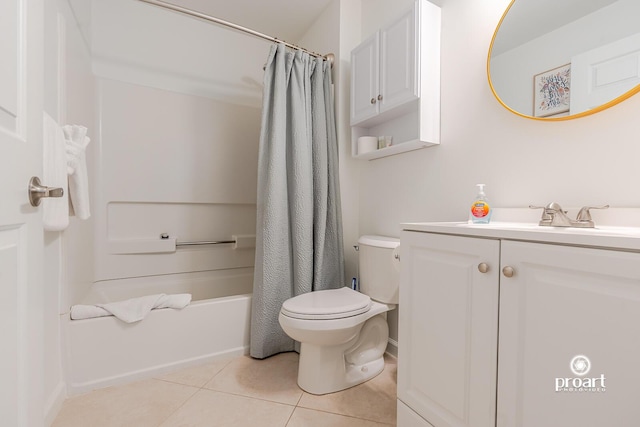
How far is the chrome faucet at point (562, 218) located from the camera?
0.88 m

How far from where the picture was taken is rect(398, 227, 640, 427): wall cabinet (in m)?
0.61

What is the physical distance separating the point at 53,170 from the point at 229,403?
1172 mm

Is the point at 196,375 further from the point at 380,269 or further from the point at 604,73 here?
the point at 604,73

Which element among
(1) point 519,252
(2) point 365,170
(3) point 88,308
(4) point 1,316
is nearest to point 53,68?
(3) point 88,308

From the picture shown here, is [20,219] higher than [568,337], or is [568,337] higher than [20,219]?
[20,219]

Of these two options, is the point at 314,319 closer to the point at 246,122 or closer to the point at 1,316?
the point at 1,316

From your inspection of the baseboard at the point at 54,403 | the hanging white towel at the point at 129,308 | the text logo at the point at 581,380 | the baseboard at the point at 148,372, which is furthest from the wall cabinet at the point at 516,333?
the baseboard at the point at 54,403

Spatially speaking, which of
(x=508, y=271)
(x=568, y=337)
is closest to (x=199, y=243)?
(x=508, y=271)

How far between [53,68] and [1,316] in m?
1.20

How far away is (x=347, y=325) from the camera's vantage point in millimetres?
1333

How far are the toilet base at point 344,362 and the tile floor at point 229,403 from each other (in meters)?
0.04

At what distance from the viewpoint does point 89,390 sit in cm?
140

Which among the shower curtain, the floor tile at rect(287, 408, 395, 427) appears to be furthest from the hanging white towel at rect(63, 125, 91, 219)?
the floor tile at rect(287, 408, 395, 427)

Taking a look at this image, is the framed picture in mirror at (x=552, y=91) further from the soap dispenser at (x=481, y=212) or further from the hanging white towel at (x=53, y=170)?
the hanging white towel at (x=53, y=170)
